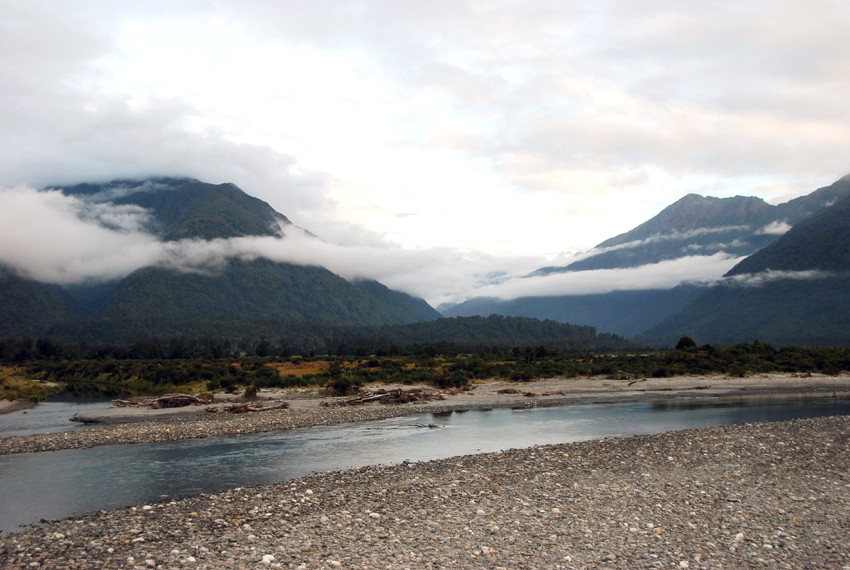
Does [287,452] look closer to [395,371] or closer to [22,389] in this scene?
[395,371]

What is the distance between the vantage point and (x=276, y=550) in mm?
13742

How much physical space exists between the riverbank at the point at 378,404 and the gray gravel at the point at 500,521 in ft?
61.0

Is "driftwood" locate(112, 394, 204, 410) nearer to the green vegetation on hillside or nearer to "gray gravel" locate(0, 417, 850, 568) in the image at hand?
the green vegetation on hillside

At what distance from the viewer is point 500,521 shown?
15734 millimetres

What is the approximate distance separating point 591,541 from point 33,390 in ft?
242

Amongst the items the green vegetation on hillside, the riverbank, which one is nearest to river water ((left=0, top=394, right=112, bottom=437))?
the riverbank

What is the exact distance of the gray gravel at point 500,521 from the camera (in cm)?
1320

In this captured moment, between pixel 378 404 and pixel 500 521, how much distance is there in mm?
36240

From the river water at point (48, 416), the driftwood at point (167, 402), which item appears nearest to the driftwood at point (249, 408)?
the driftwood at point (167, 402)

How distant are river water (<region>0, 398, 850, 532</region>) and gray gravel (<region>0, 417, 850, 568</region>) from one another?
3.21 meters

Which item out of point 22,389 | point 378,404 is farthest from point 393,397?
point 22,389

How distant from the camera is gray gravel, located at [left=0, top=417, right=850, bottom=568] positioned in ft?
43.3

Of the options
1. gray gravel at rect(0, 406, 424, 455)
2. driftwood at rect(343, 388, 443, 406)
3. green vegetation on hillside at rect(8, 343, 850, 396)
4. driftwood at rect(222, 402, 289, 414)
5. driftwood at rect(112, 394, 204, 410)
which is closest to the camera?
gray gravel at rect(0, 406, 424, 455)

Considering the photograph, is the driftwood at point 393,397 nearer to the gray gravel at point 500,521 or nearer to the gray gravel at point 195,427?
the gray gravel at point 195,427
